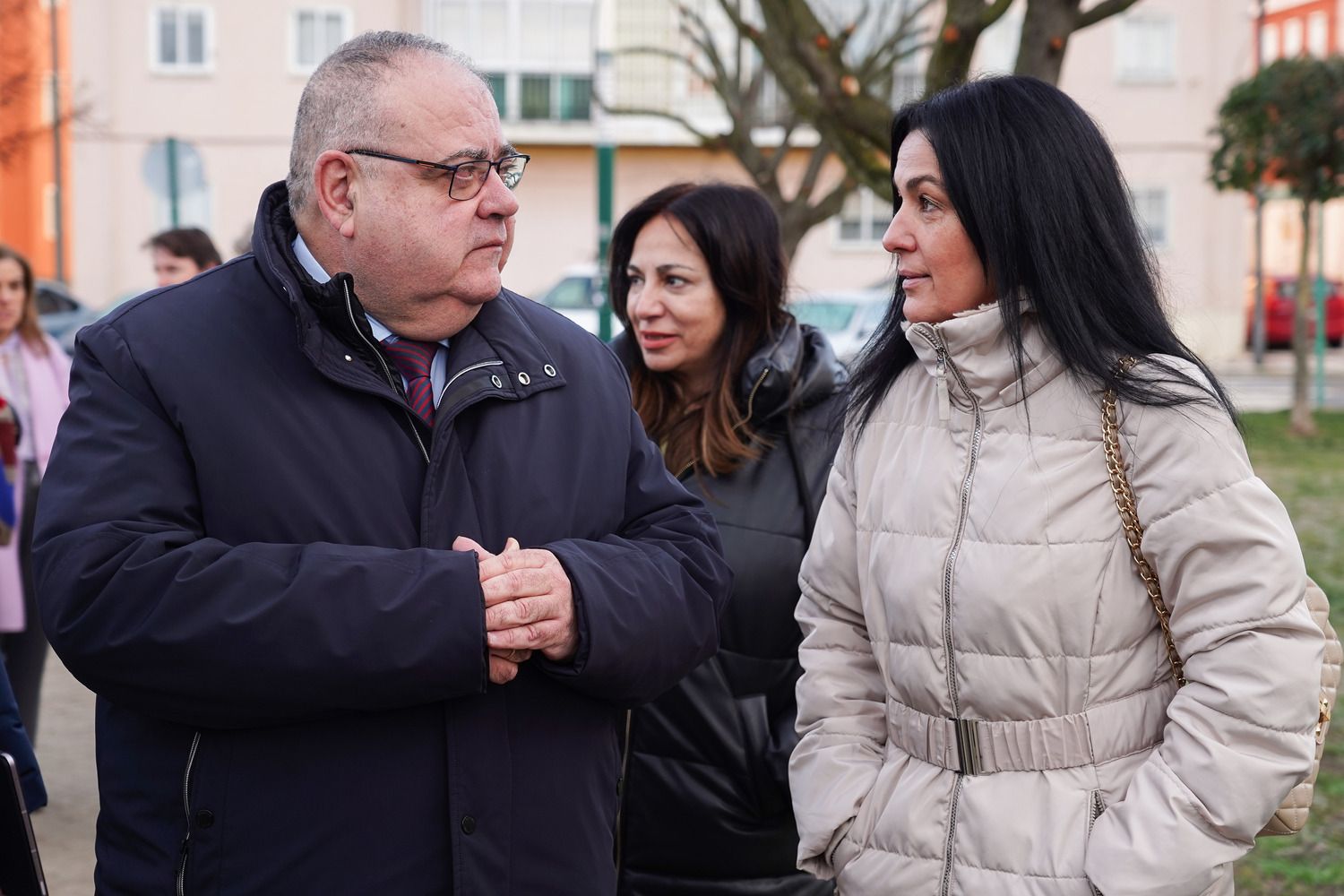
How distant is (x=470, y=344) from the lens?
100.0 inches

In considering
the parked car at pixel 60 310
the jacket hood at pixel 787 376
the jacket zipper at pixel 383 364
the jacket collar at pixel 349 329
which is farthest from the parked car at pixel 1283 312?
the jacket zipper at pixel 383 364

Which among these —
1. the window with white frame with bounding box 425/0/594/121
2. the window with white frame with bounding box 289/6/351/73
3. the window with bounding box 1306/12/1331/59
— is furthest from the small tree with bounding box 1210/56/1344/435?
the window with bounding box 1306/12/1331/59

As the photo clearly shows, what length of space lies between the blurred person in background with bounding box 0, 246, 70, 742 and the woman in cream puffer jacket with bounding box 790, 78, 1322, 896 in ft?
13.8

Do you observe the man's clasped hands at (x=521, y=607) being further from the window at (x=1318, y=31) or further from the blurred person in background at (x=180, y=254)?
the window at (x=1318, y=31)

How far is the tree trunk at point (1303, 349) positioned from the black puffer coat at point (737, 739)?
48.4 ft

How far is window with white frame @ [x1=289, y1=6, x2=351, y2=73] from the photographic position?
110 feet

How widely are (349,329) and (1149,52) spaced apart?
33.8m

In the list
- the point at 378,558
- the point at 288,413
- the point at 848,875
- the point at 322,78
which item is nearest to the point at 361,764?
the point at 378,558

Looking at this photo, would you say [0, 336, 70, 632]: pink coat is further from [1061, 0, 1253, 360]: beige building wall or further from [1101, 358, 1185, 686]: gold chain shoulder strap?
[1061, 0, 1253, 360]: beige building wall

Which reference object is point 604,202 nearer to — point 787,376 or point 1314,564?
point 1314,564

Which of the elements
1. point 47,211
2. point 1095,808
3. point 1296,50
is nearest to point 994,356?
point 1095,808

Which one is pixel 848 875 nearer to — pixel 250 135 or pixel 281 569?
pixel 281 569

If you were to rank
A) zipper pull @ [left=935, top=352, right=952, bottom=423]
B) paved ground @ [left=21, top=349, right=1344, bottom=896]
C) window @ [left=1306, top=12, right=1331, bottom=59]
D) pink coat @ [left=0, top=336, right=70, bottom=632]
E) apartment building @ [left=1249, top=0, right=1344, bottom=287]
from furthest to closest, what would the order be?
window @ [left=1306, top=12, right=1331, bottom=59]
apartment building @ [left=1249, top=0, right=1344, bottom=287]
pink coat @ [left=0, top=336, right=70, bottom=632]
paved ground @ [left=21, top=349, right=1344, bottom=896]
zipper pull @ [left=935, top=352, right=952, bottom=423]

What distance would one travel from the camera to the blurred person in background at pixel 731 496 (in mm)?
3371
